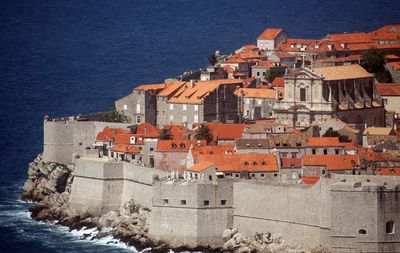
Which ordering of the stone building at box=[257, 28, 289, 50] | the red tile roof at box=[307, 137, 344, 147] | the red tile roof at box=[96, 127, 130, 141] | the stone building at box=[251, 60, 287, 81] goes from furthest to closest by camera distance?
the stone building at box=[257, 28, 289, 50] → the stone building at box=[251, 60, 287, 81] → the red tile roof at box=[96, 127, 130, 141] → the red tile roof at box=[307, 137, 344, 147]

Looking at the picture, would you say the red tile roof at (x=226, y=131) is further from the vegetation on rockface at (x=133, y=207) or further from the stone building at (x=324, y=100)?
the vegetation on rockface at (x=133, y=207)

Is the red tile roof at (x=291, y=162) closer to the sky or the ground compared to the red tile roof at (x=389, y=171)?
closer to the sky

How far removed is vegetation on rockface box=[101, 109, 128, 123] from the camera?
13550 centimetres

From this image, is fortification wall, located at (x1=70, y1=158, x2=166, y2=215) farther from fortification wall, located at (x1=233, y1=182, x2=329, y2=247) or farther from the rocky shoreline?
fortification wall, located at (x1=233, y1=182, x2=329, y2=247)

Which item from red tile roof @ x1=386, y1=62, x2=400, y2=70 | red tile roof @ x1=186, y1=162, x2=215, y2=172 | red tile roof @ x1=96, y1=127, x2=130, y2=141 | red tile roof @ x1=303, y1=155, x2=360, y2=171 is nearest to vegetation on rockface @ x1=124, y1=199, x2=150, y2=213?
red tile roof @ x1=186, y1=162, x2=215, y2=172

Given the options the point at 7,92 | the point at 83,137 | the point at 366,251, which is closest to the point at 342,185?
the point at 366,251

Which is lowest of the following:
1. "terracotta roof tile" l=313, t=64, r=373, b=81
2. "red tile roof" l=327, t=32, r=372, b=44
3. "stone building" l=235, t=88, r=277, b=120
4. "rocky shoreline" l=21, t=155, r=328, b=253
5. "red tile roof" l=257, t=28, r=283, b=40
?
"rocky shoreline" l=21, t=155, r=328, b=253

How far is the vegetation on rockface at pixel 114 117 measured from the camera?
135500 mm

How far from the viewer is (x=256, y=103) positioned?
13800cm

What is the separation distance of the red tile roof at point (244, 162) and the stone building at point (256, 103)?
17.2 metres

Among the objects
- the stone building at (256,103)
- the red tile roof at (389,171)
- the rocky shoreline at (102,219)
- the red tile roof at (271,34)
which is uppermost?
the red tile roof at (271,34)

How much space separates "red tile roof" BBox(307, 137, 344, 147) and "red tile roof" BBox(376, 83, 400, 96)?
53.8 ft

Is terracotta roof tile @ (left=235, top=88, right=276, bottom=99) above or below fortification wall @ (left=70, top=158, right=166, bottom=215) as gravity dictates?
above

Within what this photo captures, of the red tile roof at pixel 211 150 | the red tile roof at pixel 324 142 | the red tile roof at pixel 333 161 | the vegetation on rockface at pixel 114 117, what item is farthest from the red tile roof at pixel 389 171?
the vegetation on rockface at pixel 114 117
